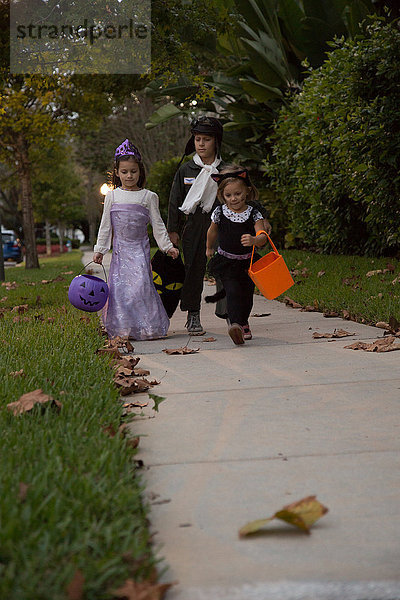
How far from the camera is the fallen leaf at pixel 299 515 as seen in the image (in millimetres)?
2383

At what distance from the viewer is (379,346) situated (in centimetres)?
548

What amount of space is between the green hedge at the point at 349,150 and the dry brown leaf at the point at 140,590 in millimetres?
8132

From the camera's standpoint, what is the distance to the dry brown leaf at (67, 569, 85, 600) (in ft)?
6.18

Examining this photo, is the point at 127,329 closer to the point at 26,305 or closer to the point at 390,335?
the point at 390,335

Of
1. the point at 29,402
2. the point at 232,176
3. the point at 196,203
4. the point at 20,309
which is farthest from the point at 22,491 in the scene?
the point at 20,309

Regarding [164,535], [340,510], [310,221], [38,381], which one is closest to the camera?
[164,535]

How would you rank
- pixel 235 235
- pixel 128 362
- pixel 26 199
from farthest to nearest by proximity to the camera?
pixel 26 199 → pixel 235 235 → pixel 128 362

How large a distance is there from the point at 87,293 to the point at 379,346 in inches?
99.0

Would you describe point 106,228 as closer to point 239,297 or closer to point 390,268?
point 239,297

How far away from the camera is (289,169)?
14.0m

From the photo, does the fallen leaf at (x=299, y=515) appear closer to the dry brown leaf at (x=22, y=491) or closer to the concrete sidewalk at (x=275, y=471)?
the concrete sidewalk at (x=275, y=471)

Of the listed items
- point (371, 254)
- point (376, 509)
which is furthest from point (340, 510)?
point (371, 254)

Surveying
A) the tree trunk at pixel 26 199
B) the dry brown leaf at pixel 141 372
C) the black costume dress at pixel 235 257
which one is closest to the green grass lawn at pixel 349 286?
the black costume dress at pixel 235 257

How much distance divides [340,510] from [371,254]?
10633mm
